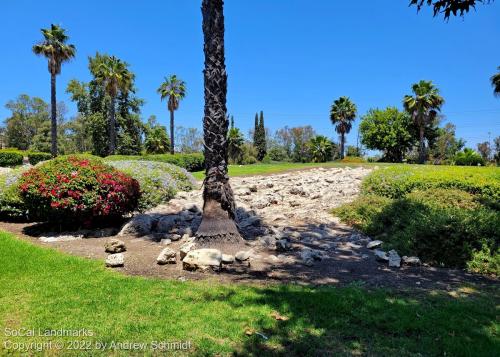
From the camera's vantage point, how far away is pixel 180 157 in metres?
30.3

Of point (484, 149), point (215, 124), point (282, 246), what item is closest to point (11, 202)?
point (215, 124)

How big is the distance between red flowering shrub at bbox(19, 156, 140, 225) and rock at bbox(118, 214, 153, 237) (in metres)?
0.60

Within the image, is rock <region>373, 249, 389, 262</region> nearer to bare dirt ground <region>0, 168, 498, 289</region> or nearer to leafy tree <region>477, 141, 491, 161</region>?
bare dirt ground <region>0, 168, 498, 289</region>

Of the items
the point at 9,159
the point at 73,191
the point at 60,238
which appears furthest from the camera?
the point at 9,159

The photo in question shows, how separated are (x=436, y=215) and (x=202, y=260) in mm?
4451

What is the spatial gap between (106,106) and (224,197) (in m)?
40.4

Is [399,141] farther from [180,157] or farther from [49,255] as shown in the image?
[49,255]

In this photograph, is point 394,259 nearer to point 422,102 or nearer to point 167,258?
point 167,258

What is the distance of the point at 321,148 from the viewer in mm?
51250

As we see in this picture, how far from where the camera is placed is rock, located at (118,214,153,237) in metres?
8.00

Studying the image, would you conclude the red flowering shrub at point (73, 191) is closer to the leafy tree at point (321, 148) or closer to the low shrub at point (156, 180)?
the low shrub at point (156, 180)

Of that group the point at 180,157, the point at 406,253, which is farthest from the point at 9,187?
the point at 180,157

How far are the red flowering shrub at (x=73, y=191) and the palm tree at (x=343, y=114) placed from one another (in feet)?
149

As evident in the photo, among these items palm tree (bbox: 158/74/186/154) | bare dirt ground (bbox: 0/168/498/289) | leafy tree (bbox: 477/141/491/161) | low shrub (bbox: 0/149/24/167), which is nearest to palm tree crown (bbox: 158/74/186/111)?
palm tree (bbox: 158/74/186/154)
